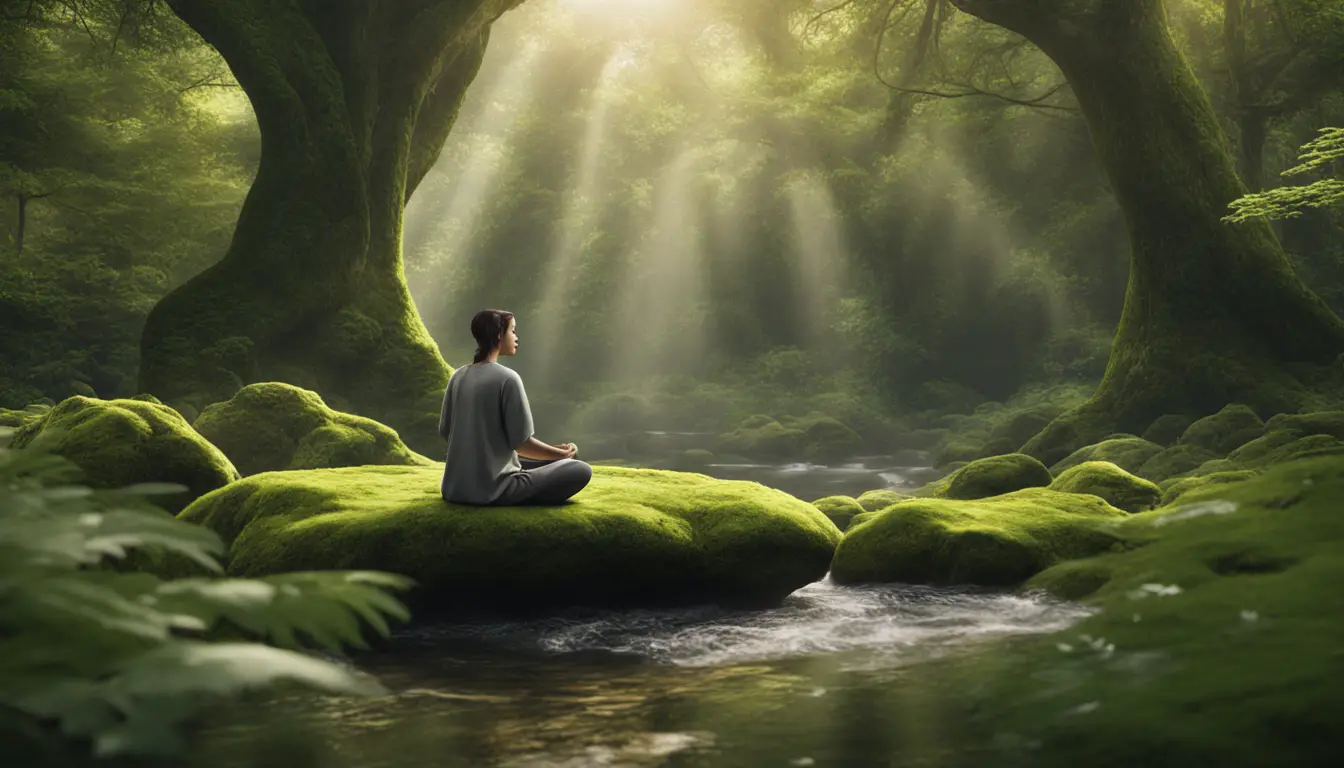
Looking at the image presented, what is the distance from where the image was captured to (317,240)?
761 inches

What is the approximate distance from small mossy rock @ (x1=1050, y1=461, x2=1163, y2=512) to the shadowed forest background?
45.4 feet

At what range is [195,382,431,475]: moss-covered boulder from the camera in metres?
14.8

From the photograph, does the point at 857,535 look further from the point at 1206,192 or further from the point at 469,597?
the point at 1206,192

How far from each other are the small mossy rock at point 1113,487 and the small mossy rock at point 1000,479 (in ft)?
2.54

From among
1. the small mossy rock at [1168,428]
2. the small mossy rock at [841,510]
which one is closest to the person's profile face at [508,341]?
the small mossy rock at [841,510]

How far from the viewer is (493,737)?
6199mm

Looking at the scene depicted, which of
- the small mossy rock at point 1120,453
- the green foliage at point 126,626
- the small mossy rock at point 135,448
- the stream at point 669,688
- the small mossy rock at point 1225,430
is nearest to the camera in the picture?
the green foliage at point 126,626

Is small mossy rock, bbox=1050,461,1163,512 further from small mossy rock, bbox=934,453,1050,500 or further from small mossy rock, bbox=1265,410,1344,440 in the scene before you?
small mossy rock, bbox=1265,410,1344,440

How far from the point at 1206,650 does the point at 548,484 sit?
284 inches

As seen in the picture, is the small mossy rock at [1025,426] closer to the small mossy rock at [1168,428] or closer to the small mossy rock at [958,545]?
the small mossy rock at [1168,428]

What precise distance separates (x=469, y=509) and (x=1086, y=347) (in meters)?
34.0

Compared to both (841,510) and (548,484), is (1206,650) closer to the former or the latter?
(548,484)

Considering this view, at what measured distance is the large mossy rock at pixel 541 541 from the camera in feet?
29.7

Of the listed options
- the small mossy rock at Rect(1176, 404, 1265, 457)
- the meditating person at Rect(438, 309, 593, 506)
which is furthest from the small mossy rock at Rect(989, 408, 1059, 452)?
the meditating person at Rect(438, 309, 593, 506)
